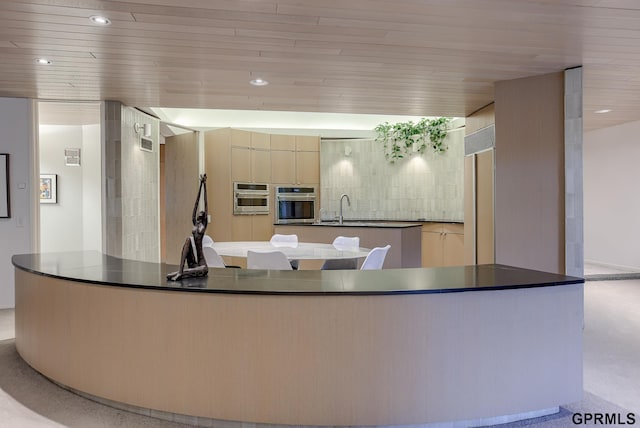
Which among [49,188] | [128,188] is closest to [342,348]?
[128,188]

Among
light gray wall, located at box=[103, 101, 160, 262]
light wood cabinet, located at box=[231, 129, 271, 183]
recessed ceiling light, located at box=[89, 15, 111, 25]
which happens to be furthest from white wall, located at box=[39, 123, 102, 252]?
recessed ceiling light, located at box=[89, 15, 111, 25]

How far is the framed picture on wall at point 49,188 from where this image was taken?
23.8ft

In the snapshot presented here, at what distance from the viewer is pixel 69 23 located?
296cm

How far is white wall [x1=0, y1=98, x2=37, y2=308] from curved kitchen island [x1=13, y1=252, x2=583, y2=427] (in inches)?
129

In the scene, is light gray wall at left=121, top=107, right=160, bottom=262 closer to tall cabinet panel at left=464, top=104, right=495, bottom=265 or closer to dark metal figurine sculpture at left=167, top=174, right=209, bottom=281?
dark metal figurine sculpture at left=167, top=174, right=209, bottom=281

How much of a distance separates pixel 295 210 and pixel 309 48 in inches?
189

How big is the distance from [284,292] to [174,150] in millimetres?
6436

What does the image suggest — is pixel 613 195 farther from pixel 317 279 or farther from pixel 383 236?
pixel 317 279

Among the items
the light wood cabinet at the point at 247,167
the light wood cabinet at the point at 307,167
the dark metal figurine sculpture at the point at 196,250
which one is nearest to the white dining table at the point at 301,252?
the dark metal figurine sculpture at the point at 196,250

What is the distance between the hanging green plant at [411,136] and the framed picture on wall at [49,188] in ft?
17.7

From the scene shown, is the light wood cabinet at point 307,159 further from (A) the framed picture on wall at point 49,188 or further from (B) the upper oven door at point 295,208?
(A) the framed picture on wall at point 49,188

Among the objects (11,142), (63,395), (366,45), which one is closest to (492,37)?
(366,45)

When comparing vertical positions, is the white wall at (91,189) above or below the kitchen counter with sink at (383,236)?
above

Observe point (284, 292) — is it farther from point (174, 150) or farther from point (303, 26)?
point (174, 150)
